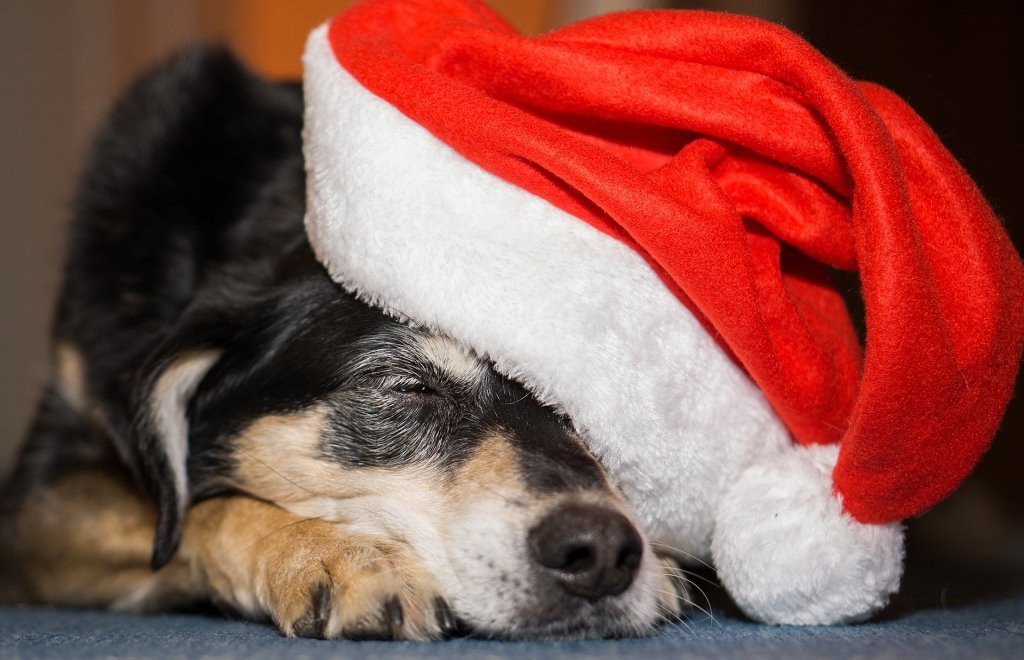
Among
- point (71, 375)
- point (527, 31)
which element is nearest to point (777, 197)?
point (71, 375)

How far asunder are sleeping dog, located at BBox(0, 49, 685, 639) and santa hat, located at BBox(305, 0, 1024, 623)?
180mm

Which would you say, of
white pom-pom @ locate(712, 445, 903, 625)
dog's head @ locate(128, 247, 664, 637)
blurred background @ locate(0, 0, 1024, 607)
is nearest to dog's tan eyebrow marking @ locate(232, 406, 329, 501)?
dog's head @ locate(128, 247, 664, 637)

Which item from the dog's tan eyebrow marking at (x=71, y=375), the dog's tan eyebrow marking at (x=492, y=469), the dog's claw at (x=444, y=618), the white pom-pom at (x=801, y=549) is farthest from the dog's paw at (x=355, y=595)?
the dog's tan eyebrow marking at (x=71, y=375)

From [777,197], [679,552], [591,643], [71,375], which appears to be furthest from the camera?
[71,375]

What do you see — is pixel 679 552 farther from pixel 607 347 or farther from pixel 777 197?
pixel 777 197

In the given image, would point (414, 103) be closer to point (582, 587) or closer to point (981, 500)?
point (582, 587)

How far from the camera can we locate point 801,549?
1525mm

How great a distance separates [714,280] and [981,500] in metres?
2.94

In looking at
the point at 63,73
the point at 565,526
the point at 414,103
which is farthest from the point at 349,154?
the point at 63,73

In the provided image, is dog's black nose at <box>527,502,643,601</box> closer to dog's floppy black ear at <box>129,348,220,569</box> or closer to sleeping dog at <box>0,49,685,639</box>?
sleeping dog at <box>0,49,685,639</box>

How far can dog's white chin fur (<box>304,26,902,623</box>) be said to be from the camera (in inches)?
59.8

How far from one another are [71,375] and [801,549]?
178cm

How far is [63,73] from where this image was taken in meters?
4.94

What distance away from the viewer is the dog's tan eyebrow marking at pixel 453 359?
1.76 metres
